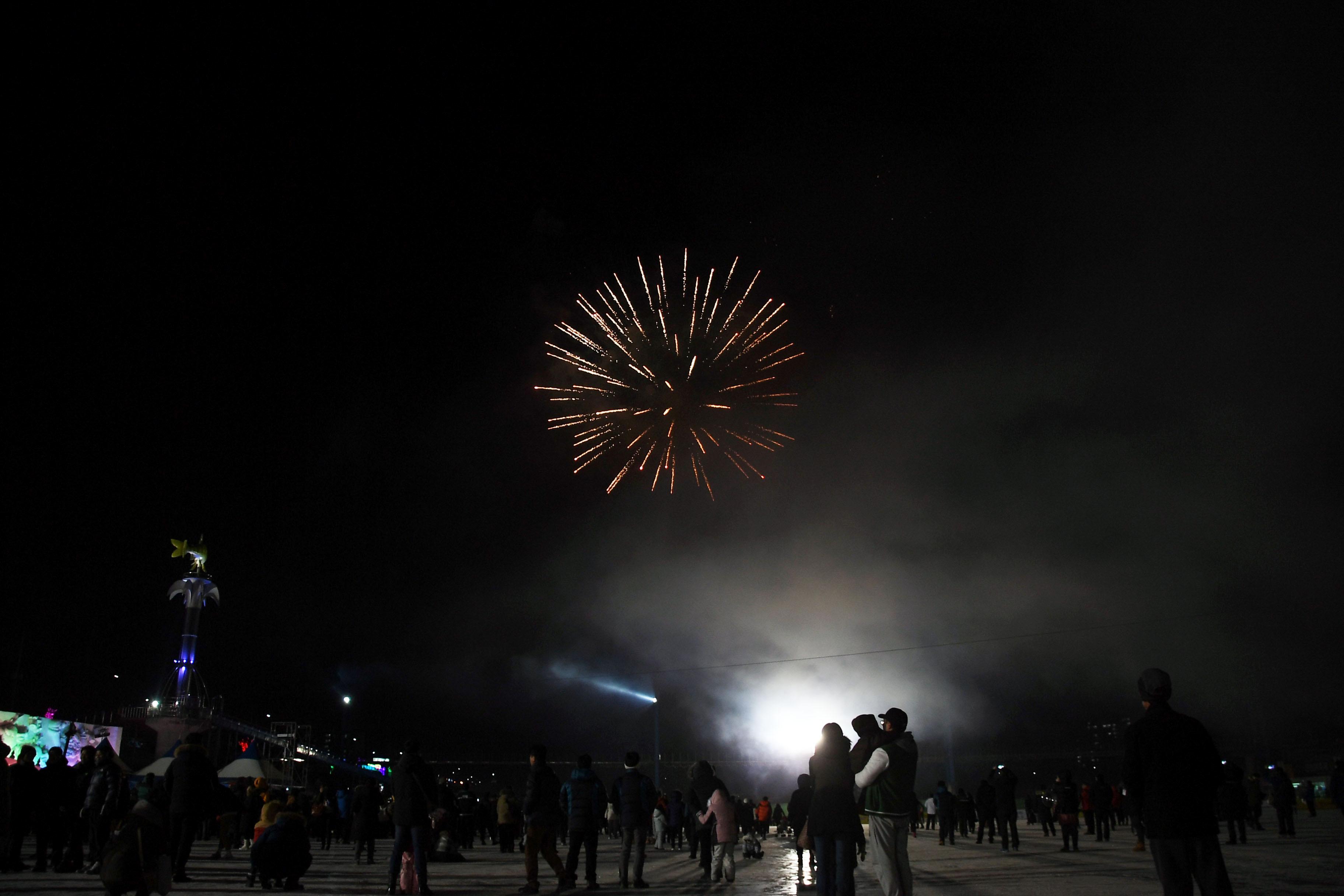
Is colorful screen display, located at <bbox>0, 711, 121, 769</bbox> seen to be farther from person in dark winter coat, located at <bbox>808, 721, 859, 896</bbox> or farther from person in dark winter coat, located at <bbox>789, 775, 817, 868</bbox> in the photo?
person in dark winter coat, located at <bbox>808, 721, 859, 896</bbox>

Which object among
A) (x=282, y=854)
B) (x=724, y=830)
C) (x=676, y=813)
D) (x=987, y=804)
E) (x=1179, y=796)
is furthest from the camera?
(x=676, y=813)

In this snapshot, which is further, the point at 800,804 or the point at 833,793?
the point at 800,804

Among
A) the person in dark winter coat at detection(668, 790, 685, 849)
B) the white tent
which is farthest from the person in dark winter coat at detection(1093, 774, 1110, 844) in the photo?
the white tent

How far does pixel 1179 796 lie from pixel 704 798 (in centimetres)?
831

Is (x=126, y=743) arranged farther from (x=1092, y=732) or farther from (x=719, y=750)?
(x=1092, y=732)

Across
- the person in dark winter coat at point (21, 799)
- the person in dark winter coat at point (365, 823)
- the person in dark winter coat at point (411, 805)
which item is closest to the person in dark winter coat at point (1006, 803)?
the person in dark winter coat at point (411, 805)

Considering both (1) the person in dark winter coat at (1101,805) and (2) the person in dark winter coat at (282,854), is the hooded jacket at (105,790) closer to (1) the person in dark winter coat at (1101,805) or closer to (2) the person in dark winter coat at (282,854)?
(2) the person in dark winter coat at (282,854)

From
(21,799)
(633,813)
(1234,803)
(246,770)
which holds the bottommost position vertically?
(246,770)

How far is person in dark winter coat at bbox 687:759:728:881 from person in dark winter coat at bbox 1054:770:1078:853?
726cm

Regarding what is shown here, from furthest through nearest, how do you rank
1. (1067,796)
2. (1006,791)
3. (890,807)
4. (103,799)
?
(1067,796)
(1006,791)
(103,799)
(890,807)

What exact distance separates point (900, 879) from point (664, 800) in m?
18.1

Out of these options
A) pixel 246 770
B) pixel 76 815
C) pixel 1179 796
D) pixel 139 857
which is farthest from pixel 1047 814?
pixel 139 857

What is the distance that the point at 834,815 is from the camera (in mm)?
6531

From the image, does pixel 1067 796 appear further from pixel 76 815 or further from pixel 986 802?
pixel 76 815
